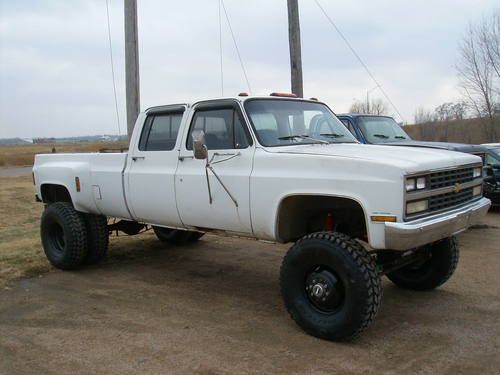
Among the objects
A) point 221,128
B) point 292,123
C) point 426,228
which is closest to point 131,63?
point 221,128

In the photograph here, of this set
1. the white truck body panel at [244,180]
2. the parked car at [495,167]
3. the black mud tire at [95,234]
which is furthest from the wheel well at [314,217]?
the parked car at [495,167]

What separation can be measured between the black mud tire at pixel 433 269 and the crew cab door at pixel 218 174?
199 centimetres

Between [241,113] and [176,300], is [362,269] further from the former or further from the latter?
[176,300]

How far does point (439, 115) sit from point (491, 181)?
1820 centimetres

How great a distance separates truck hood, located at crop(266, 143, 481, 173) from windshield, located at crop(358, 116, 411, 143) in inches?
165

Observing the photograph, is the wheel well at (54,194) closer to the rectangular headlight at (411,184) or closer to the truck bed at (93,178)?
the truck bed at (93,178)

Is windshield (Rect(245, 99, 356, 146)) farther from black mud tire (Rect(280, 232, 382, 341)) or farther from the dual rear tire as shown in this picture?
the dual rear tire

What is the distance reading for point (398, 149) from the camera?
4590 mm

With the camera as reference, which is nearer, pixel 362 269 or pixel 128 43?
pixel 362 269

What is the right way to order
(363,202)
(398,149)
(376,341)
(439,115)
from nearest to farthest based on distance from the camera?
(363,202)
(376,341)
(398,149)
(439,115)

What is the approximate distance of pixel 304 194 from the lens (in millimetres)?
4289

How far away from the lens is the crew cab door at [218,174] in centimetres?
479

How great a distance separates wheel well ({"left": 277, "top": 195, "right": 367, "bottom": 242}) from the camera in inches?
181

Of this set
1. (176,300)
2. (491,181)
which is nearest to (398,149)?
(176,300)
